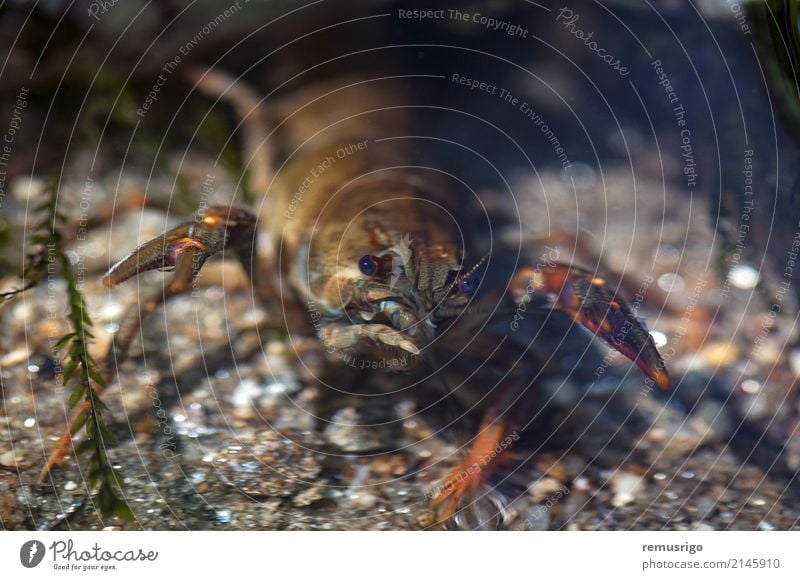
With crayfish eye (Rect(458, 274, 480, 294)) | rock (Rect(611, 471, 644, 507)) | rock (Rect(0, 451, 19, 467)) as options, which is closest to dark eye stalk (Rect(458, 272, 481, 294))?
crayfish eye (Rect(458, 274, 480, 294))

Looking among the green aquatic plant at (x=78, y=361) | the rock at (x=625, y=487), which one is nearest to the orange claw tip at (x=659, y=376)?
the rock at (x=625, y=487)

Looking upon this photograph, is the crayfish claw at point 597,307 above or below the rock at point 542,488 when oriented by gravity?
above

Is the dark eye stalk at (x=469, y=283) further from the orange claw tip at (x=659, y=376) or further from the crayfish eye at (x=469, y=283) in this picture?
the orange claw tip at (x=659, y=376)

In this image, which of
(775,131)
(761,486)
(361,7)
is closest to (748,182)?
(775,131)

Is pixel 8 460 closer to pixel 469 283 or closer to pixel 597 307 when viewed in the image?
pixel 469 283

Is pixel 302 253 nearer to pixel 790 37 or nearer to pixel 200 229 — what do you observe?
pixel 200 229

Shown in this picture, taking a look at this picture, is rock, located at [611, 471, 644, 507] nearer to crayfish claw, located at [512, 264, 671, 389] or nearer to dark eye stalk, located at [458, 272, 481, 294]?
crayfish claw, located at [512, 264, 671, 389]
